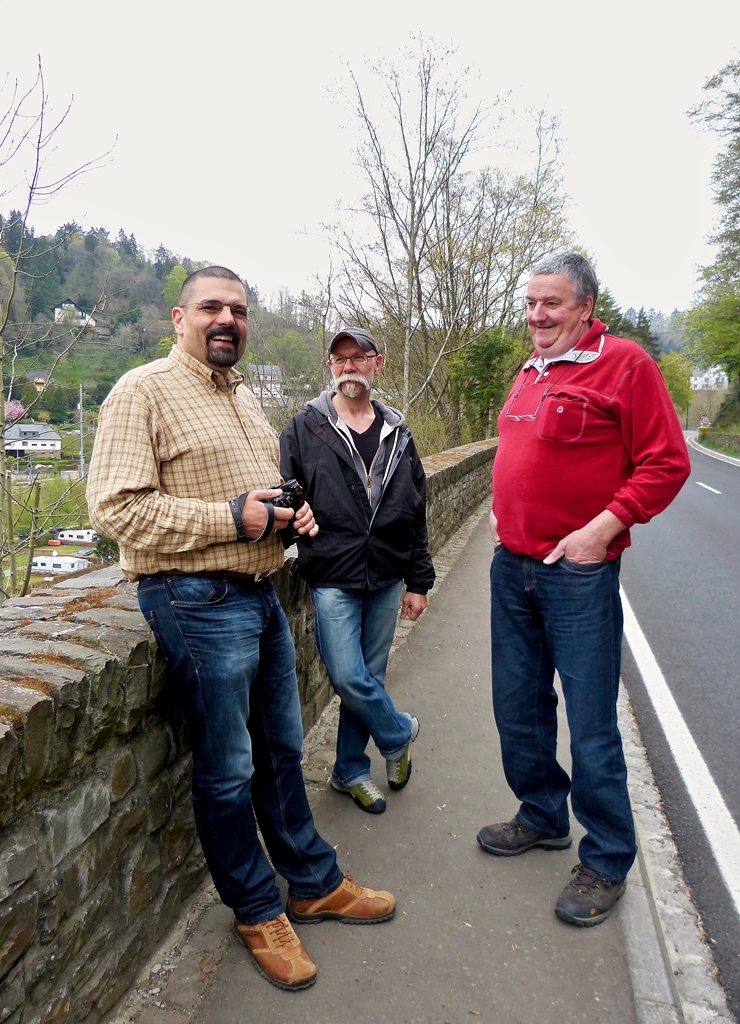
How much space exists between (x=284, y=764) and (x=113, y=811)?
62cm

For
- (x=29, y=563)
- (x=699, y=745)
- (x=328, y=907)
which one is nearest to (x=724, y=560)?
(x=699, y=745)

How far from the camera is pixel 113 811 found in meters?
1.90

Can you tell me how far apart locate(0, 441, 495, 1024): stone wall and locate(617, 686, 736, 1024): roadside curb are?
1.55 m

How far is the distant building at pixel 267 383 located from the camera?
16.0 m

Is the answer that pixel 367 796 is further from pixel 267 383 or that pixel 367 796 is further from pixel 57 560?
pixel 267 383

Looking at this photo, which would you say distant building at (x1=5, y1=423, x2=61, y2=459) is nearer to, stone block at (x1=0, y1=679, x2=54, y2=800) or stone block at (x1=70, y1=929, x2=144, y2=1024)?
stone block at (x1=70, y1=929, x2=144, y2=1024)

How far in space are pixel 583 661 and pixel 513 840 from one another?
0.91 m

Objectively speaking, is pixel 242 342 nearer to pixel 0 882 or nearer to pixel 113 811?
pixel 113 811

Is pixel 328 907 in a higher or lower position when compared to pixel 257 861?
lower

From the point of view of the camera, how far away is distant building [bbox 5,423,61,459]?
291 inches

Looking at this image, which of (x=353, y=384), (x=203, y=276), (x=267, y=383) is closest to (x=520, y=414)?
(x=353, y=384)

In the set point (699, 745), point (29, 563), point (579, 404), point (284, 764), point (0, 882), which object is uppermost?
point (579, 404)

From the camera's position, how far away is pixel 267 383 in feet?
57.2

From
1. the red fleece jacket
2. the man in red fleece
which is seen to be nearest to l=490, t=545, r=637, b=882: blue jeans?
the man in red fleece
